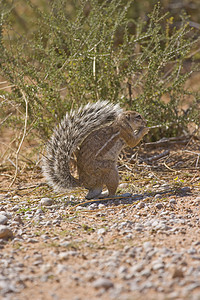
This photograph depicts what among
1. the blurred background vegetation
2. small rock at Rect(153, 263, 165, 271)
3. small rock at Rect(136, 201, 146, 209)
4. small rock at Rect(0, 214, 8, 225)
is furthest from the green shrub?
small rock at Rect(153, 263, 165, 271)

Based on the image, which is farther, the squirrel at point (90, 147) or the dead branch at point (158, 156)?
the dead branch at point (158, 156)

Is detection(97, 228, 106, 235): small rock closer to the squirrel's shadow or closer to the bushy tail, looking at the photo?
the squirrel's shadow

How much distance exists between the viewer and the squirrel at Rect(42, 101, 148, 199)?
4.70 meters

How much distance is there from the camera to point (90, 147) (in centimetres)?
482

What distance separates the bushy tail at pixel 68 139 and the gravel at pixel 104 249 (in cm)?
32

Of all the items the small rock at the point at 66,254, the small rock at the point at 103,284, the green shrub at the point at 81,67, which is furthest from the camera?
the green shrub at the point at 81,67

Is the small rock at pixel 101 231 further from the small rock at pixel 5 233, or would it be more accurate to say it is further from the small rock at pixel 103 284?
the small rock at pixel 103 284

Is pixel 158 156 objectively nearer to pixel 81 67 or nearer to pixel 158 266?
pixel 81 67

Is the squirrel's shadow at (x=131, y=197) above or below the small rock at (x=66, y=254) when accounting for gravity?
below

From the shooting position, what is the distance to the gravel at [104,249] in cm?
253

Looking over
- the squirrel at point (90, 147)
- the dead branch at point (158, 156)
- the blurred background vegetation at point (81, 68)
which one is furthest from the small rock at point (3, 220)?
the dead branch at point (158, 156)

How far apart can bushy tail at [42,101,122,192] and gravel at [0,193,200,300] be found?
315mm

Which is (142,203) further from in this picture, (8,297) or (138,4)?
(138,4)

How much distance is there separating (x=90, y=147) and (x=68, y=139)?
1.07 ft
